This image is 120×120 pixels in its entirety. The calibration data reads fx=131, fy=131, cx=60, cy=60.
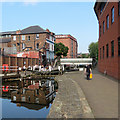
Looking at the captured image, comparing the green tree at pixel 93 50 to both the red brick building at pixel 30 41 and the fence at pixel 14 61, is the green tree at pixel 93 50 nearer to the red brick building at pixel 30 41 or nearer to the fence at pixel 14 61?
the red brick building at pixel 30 41

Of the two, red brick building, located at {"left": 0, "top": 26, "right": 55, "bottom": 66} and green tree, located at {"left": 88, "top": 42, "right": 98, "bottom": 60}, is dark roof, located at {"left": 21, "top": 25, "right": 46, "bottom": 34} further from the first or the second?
green tree, located at {"left": 88, "top": 42, "right": 98, "bottom": 60}

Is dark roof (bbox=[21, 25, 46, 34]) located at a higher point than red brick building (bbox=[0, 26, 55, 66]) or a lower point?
higher

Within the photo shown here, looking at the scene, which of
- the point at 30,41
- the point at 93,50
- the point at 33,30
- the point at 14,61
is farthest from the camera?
the point at 93,50

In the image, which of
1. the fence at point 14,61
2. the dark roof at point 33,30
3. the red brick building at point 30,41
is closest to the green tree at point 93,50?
the red brick building at point 30,41

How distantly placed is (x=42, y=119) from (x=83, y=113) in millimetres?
1500

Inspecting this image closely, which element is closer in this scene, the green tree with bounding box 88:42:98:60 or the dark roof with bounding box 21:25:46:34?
the dark roof with bounding box 21:25:46:34

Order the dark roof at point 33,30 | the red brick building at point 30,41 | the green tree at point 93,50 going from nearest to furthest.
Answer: the red brick building at point 30,41 < the dark roof at point 33,30 < the green tree at point 93,50

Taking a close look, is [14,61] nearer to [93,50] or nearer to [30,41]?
[30,41]

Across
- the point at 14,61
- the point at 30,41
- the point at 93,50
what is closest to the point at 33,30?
the point at 30,41

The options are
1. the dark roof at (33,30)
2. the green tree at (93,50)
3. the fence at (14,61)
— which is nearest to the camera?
the fence at (14,61)

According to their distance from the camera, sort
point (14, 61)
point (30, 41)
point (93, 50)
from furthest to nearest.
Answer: point (93, 50) < point (30, 41) < point (14, 61)

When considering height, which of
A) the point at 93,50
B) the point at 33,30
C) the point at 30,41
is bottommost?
the point at 93,50

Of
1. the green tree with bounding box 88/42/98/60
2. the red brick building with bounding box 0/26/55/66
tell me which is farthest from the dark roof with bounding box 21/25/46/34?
the green tree with bounding box 88/42/98/60

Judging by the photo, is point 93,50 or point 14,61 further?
point 93,50
